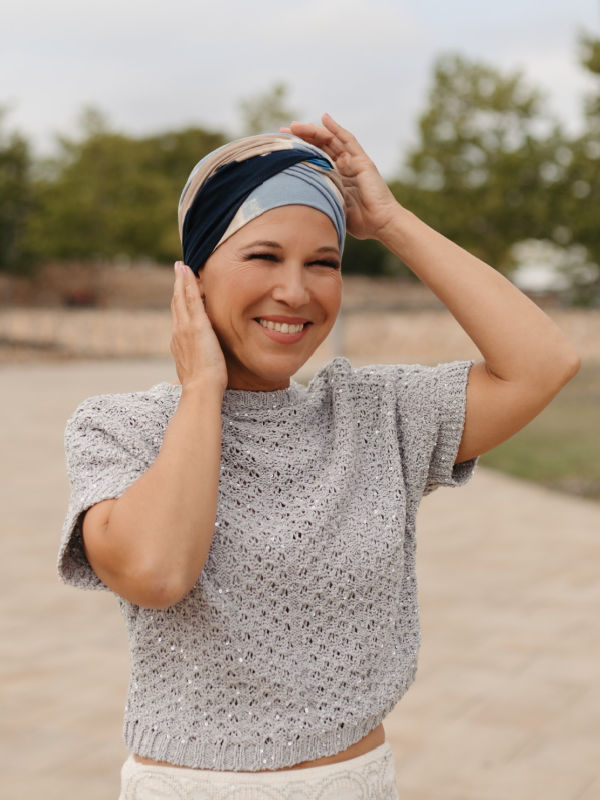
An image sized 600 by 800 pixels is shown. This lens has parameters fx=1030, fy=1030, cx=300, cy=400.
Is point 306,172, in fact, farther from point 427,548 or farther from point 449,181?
point 449,181

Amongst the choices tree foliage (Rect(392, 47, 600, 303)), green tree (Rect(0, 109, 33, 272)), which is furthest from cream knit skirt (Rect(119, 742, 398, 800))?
green tree (Rect(0, 109, 33, 272))

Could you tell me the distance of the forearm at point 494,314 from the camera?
1844 mm

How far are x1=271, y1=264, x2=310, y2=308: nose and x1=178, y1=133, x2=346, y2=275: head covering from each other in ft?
0.33

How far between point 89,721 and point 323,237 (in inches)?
125

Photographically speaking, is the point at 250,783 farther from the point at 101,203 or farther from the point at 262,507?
the point at 101,203

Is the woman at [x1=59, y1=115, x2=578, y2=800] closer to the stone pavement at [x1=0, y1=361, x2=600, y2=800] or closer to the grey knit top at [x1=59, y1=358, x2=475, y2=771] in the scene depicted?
the grey knit top at [x1=59, y1=358, x2=475, y2=771]

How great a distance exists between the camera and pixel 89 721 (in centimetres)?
427

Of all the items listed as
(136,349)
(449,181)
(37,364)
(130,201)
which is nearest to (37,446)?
(37,364)

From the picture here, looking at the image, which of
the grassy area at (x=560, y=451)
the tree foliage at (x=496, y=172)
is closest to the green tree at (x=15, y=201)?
the tree foliage at (x=496, y=172)

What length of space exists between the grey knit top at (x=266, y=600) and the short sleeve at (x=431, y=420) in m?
0.08

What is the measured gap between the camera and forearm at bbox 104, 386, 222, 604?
1.48 metres

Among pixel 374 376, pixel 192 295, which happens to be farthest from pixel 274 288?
pixel 374 376

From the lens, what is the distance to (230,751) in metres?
→ 1.58

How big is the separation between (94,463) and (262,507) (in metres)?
0.27
